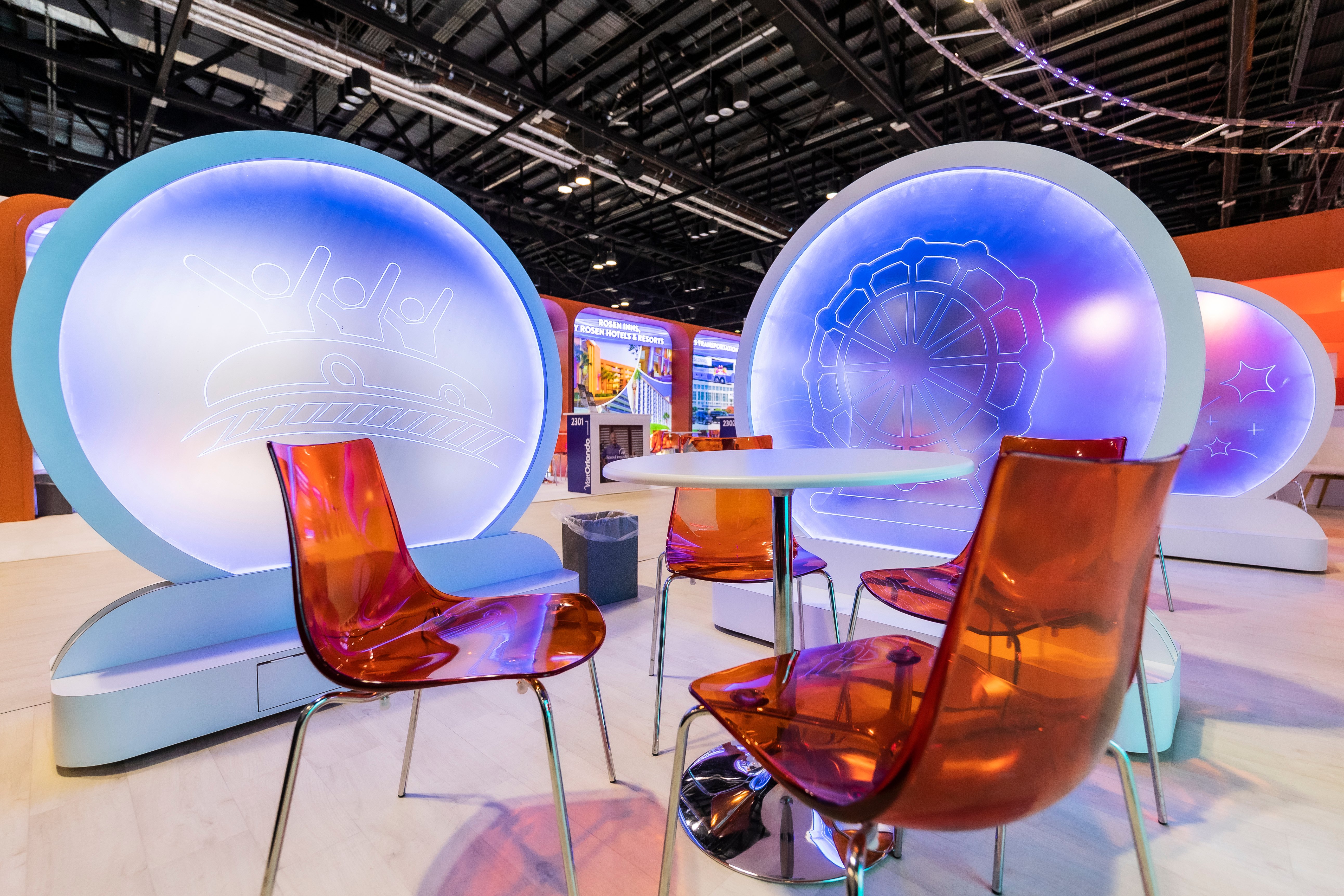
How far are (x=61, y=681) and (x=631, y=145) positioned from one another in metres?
6.66

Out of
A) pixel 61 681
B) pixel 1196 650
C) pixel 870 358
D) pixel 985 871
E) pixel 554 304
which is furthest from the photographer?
Result: pixel 554 304

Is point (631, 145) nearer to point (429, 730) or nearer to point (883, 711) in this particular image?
point (429, 730)

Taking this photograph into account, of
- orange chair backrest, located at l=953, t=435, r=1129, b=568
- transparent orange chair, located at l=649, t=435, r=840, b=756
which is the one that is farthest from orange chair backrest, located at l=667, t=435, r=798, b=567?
orange chair backrest, located at l=953, t=435, r=1129, b=568

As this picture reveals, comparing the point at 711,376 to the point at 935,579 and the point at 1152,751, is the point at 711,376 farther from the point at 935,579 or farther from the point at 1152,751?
the point at 1152,751

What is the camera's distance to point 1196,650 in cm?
250

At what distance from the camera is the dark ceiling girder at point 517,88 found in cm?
438

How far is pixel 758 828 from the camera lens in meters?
1.41

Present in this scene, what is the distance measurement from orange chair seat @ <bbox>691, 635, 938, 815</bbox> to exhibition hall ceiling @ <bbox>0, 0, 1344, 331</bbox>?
368cm

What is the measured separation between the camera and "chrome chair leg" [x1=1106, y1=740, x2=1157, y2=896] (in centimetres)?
79

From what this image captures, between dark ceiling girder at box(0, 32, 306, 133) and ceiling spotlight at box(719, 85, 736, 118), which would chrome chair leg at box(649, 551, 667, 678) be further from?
dark ceiling girder at box(0, 32, 306, 133)

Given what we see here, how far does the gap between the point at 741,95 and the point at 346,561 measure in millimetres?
6361

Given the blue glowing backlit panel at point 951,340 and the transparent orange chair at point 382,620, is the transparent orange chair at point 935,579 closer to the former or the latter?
the blue glowing backlit panel at point 951,340

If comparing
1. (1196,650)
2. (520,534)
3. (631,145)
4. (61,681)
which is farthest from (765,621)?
(631,145)

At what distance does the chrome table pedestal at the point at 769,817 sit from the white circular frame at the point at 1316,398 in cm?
555
